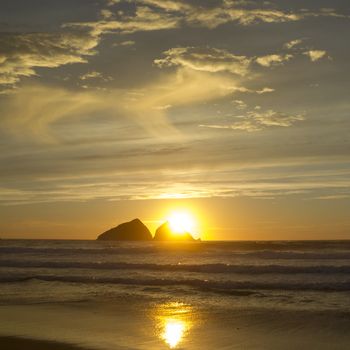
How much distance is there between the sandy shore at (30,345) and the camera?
1139 centimetres

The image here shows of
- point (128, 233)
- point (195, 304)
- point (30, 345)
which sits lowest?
point (30, 345)

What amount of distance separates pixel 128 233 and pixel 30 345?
14804 cm

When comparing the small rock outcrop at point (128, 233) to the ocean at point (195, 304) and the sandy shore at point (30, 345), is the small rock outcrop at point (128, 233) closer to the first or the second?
the ocean at point (195, 304)

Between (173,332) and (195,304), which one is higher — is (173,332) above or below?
below

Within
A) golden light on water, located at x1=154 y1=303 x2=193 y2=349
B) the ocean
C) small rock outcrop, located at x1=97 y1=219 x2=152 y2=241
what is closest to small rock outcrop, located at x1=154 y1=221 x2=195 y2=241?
small rock outcrop, located at x1=97 y1=219 x2=152 y2=241

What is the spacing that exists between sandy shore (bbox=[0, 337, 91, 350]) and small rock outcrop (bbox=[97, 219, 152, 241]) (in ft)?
476

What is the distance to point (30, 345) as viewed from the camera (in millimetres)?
11633

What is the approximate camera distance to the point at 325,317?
15484mm

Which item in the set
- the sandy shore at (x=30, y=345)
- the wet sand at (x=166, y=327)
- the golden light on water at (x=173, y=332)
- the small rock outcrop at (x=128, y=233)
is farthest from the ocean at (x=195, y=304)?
the small rock outcrop at (x=128, y=233)

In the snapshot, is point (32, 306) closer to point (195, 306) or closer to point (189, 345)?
point (195, 306)

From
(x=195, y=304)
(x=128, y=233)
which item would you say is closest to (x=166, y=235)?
(x=128, y=233)

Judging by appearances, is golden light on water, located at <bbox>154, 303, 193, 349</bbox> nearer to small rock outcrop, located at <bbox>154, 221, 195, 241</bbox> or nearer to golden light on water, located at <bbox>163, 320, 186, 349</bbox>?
golden light on water, located at <bbox>163, 320, 186, 349</bbox>

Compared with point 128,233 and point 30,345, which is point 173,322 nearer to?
point 30,345

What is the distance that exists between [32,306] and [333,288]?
44.2 feet
